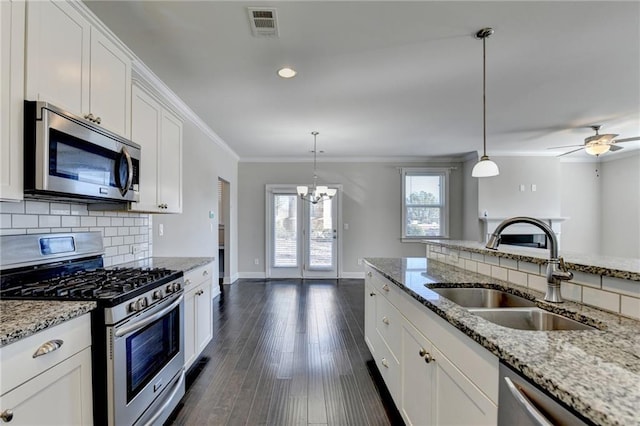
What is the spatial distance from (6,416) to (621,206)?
8598mm

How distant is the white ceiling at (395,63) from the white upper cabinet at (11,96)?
0.74 m

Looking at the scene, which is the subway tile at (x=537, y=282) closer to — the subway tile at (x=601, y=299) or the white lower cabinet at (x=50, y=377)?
the subway tile at (x=601, y=299)

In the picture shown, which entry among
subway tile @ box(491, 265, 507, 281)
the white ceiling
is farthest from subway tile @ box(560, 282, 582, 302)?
the white ceiling

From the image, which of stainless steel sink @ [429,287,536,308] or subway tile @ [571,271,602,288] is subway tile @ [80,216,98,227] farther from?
subway tile @ [571,271,602,288]

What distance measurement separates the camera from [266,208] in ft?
20.8

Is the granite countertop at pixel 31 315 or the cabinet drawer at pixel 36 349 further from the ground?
the granite countertop at pixel 31 315

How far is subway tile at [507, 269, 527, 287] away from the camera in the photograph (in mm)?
1691

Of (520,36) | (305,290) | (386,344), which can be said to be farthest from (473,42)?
(305,290)

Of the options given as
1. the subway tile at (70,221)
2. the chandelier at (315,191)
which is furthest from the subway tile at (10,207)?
the chandelier at (315,191)

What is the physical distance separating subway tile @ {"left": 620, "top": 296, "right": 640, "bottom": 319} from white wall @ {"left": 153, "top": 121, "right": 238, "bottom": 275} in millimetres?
3331

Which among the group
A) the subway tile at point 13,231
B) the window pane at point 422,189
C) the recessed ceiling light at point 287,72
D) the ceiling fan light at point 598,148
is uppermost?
the recessed ceiling light at point 287,72

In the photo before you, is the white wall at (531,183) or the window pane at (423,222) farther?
the window pane at (423,222)

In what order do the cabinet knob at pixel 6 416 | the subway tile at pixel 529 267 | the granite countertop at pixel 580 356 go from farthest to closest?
the subway tile at pixel 529 267
the cabinet knob at pixel 6 416
the granite countertop at pixel 580 356

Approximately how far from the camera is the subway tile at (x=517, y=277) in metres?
1.69
